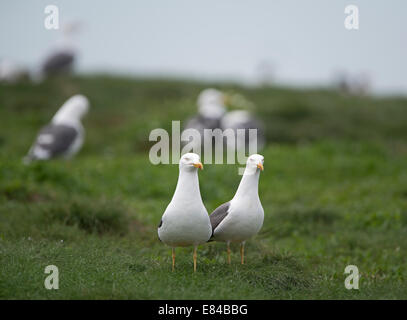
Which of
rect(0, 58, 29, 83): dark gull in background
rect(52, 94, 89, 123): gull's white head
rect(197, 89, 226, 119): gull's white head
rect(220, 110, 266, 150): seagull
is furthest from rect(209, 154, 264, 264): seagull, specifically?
rect(0, 58, 29, 83): dark gull in background

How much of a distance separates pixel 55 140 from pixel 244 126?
514 cm

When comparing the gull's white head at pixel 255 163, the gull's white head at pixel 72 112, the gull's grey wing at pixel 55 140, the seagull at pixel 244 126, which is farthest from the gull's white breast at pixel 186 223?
the seagull at pixel 244 126

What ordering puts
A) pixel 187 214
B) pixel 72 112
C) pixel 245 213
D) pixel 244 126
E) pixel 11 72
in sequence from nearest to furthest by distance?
1. pixel 187 214
2. pixel 245 213
3. pixel 72 112
4. pixel 244 126
5. pixel 11 72

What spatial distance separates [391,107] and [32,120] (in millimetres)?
11759

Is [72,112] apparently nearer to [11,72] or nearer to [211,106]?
[211,106]

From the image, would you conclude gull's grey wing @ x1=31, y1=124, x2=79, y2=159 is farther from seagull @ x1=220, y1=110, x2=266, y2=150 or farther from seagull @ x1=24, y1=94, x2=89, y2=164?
seagull @ x1=220, y1=110, x2=266, y2=150

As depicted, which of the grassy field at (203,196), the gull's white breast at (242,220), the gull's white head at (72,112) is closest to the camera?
the grassy field at (203,196)

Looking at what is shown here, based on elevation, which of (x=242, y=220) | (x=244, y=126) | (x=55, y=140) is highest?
(x=244, y=126)

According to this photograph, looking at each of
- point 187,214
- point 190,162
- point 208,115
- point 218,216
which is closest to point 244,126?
point 208,115

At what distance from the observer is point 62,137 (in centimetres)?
1294

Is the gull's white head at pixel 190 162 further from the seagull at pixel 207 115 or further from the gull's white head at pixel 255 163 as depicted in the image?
the seagull at pixel 207 115

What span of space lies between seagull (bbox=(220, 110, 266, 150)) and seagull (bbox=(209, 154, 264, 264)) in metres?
8.60

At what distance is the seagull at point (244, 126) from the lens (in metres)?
15.1

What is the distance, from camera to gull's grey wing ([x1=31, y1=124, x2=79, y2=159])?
12.7 m
